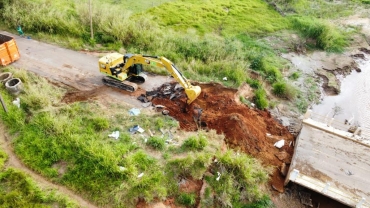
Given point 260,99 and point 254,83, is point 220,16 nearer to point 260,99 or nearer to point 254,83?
point 254,83

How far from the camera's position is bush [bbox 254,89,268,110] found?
14.7 metres

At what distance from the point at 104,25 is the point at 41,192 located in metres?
11.3

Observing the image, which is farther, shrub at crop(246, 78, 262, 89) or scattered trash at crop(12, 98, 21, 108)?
shrub at crop(246, 78, 262, 89)

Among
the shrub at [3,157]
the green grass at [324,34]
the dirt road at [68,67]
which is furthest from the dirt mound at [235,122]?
the green grass at [324,34]

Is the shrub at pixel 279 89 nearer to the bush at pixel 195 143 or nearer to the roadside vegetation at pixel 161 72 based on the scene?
the roadside vegetation at pixel 161 72

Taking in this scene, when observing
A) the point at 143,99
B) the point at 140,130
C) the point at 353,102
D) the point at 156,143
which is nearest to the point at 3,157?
the point at 140,130

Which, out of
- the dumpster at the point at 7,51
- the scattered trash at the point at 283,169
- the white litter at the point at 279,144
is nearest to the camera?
the scattered trash at the point at 283,169

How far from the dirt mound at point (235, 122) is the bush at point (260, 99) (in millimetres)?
482

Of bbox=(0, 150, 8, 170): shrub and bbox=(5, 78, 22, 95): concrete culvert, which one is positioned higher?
bbox=(5, 78, 22, 95): concrete culvert

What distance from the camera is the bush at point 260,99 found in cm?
1466

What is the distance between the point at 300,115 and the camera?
15.1 meters

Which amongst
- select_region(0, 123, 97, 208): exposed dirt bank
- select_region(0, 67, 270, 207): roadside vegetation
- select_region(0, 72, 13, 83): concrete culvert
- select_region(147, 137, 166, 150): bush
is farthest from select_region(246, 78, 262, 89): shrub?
select_region(0, 72, 13, 83): concrete culvert

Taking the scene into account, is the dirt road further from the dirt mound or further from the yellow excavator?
the dirt mound

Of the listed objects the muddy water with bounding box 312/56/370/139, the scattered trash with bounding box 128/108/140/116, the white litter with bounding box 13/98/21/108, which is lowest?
→ the muddy water with bounding box 312/56/370/139
